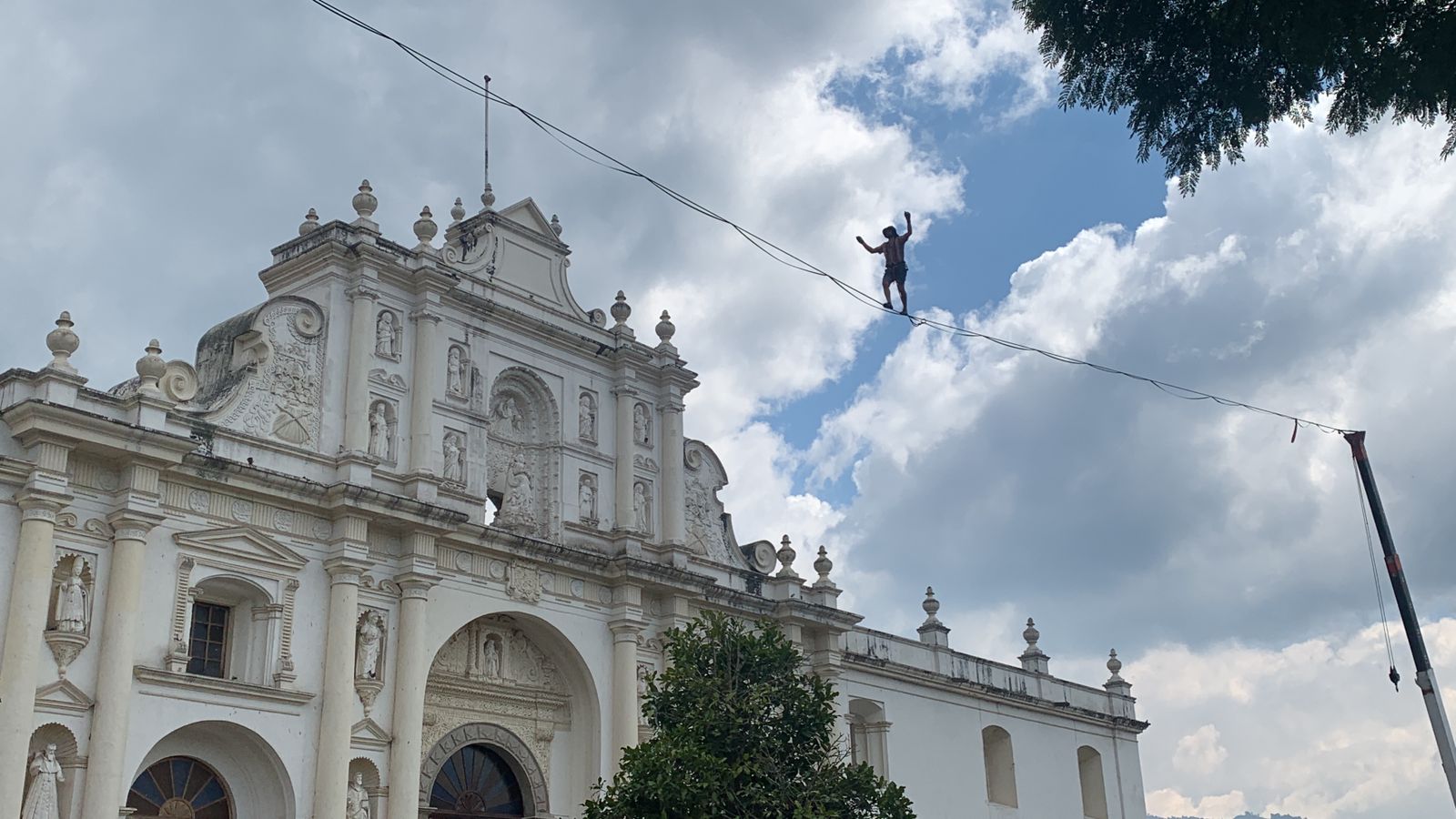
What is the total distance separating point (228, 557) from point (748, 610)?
10.7 meters

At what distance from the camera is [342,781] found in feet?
65.1

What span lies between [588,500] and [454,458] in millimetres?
2984

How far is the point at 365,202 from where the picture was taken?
75.4 ft

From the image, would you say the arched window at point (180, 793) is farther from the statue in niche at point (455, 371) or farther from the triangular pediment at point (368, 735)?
the statue in niche at point (455, 371)

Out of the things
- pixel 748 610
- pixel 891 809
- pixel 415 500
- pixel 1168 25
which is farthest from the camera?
pixel 748 610

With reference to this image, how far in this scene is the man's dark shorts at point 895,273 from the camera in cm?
1620

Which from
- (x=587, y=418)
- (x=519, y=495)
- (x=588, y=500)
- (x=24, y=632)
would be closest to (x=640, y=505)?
(x=588, y=500)

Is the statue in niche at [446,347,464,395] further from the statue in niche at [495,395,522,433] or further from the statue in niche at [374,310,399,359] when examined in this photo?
the statue in niche at [495,395,522,433]

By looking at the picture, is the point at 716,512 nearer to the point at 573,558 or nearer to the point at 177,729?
the point at 573,558

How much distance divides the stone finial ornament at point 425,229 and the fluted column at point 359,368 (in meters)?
1.48

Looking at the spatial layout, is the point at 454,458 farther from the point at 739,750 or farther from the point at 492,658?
the point at 739,750

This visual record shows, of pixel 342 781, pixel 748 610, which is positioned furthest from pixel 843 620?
pixel 342 781

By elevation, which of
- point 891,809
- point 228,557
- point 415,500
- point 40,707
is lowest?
point 891,809

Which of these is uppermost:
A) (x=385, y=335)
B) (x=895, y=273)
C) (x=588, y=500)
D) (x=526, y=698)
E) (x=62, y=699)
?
(x=385, y=335)
